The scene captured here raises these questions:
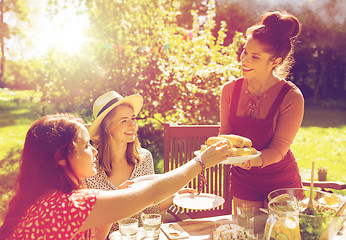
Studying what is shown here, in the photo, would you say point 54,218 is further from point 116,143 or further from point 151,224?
point 116,143

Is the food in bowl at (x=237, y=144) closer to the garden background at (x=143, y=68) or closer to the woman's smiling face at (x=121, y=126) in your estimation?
the woman's smiling face at (x=121, y=126)

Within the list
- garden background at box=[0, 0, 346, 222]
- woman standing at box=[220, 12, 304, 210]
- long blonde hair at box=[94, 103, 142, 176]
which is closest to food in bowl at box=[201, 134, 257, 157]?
woman standing at box=[220, 12, 304, 210]

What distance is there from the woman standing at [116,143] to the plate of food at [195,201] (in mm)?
339

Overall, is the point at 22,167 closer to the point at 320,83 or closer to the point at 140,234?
the point at 140,234

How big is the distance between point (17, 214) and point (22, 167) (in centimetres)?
21

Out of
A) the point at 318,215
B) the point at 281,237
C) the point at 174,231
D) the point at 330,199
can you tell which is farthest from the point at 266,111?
the point at 281,237

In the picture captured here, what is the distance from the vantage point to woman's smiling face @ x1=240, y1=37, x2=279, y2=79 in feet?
7.90

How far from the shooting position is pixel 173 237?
188 cm

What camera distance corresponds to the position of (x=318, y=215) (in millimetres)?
1708

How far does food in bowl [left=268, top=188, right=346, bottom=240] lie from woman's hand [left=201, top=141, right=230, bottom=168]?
13.0 inches

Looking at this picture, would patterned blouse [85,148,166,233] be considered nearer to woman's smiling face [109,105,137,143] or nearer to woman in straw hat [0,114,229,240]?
woman's smiling face [109,105,137,143]

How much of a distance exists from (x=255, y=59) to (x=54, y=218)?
5.70ft

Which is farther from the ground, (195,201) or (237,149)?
(237,149)

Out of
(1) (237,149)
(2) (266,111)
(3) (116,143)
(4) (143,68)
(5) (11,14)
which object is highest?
(5) (11,14)
